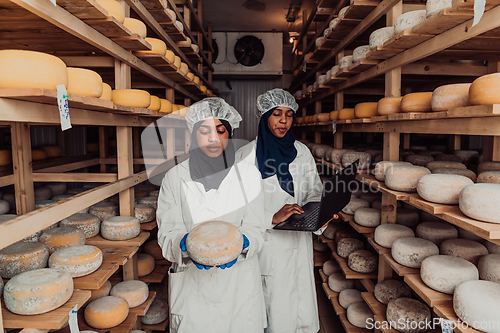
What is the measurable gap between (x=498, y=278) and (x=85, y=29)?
2.19 m

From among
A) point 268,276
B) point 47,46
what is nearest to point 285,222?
point 268,276

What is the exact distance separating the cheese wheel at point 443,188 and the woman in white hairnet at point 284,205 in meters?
0.84

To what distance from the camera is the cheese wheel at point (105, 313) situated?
5.56 feet

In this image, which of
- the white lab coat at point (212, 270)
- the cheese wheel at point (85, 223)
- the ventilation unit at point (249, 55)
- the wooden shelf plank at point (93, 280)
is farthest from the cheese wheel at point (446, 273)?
the ventilation unit at point (249, 55)

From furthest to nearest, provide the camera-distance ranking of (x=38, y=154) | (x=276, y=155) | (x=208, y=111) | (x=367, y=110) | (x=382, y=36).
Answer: (x=38, y=154) < (x=367, y=110) < (x=276, y=155) < (x=382, y=36) < (x=208, y=111)

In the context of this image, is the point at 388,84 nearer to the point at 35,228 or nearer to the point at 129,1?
the point at 129,1

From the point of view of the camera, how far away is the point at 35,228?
3.74 ft

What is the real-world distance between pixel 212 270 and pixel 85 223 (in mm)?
952

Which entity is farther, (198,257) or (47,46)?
(47,46)

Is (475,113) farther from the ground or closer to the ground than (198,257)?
farther from the ground

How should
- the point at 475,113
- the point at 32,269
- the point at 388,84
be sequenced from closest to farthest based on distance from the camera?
the point at 475,113
the point at 32,269
the point at 388,84

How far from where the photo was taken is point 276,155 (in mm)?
2162

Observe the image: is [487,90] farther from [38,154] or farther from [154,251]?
[38,154]

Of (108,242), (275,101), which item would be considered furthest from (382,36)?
(108,242)
